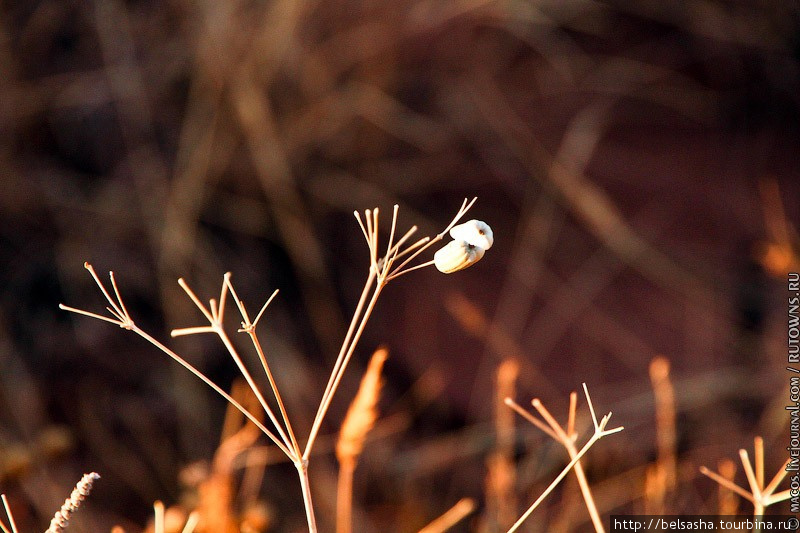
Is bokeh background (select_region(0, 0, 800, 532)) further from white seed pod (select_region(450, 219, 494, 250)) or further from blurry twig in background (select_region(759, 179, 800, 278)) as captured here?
white seed pod (select_region(450, 219, 494, 250))

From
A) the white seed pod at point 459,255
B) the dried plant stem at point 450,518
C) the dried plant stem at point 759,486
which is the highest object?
the white seed pod at point 459,255

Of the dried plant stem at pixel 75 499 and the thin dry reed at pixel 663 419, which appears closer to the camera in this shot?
the dried plant stem at pixel 75 499

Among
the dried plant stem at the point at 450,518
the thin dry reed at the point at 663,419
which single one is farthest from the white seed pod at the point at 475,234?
the thin dry reed at the point at 663,419

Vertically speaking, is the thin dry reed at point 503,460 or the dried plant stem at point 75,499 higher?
the dried plant stem at point 75,499

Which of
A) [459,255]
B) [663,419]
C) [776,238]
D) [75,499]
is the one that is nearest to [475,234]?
[459,255]

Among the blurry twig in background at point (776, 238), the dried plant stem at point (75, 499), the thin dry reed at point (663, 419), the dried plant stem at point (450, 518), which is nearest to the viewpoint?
the dried plant stem at point (75, 499)

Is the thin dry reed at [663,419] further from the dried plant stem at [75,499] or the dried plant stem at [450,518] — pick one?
the dried plant stem at [75,499]

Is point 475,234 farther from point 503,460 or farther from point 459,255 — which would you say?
point 503,460
